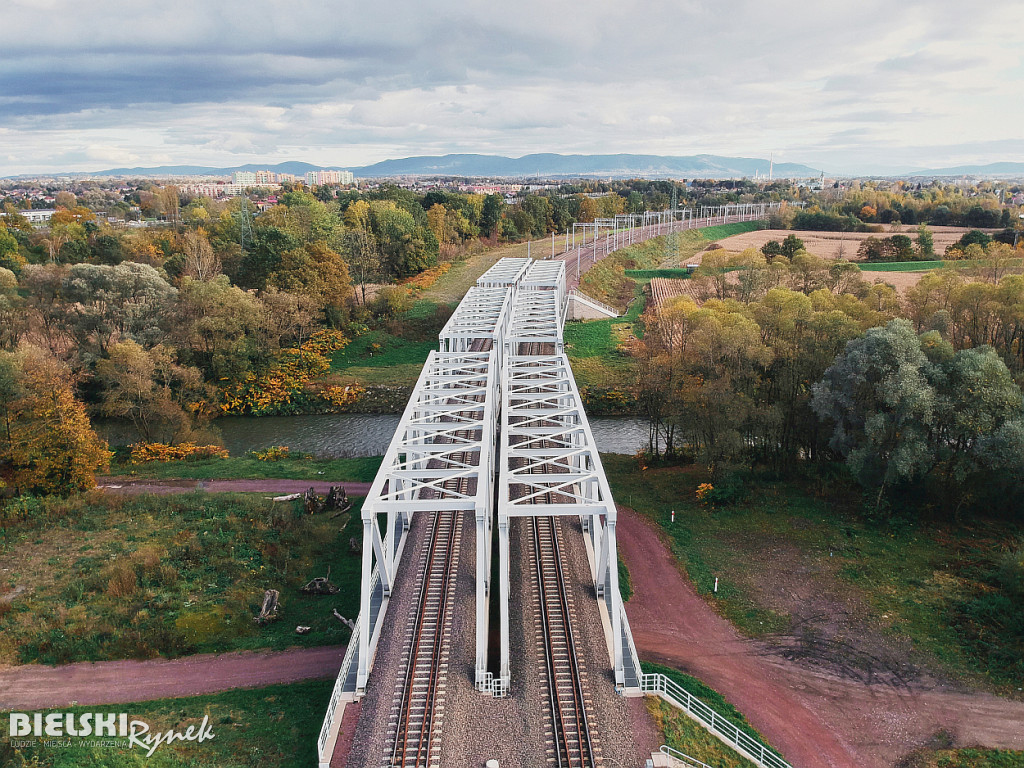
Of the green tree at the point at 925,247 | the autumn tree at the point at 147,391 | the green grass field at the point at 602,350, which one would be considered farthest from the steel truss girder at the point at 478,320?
the green tree at the point at 925,247

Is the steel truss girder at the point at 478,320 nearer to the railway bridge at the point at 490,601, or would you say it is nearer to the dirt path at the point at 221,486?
the railway bridge at the point at 490,601

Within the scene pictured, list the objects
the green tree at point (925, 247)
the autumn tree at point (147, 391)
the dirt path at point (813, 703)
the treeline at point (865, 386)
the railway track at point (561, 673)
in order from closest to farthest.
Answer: the railway track at point (561, 673) → the dirt path at point (813, 703) → the treeline at point (865, 386) → the autumn tree at point (147, 391) → the green tree at point (925, 247)

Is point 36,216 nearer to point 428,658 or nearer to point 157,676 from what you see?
point 157,676

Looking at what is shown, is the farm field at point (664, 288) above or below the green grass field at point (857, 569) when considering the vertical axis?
above

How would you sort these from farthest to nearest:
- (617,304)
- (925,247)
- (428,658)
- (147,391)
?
(925,247) < (617,304) < (147,391) < (428,658)

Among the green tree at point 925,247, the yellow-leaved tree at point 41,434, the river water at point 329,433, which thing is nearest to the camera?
the yellow-leaved tree at point 41,434

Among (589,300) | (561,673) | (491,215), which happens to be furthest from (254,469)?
(491,215)

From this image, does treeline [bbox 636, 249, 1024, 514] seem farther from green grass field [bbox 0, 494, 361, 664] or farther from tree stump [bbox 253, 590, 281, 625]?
tree stump [bbox 253, 590, 281, 625]

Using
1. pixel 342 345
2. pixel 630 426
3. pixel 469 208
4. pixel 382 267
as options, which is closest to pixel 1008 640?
pixel 630 426
